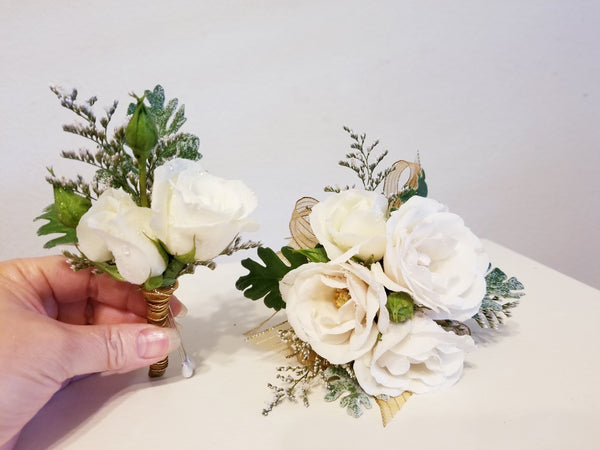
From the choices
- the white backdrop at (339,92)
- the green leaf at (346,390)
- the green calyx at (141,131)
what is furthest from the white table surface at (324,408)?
the white backdrop at (339,92)

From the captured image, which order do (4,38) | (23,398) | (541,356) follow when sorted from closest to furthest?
(23,398) → (541,356) → (4,38)

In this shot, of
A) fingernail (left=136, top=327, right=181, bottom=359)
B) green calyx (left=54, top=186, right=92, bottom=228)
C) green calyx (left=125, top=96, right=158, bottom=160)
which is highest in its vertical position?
green calyx (left=125, top=96, right=158, bottom=160)

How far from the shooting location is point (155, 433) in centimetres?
61

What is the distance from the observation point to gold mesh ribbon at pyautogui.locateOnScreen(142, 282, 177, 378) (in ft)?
2.09

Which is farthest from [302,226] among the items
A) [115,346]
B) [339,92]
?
[339,92]

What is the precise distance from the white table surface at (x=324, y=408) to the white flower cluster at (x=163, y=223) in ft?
0.67

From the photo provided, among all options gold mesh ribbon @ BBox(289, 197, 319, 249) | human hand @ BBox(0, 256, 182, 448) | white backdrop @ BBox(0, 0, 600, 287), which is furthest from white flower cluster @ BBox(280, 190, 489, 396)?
white backdrop @ BBox(0, 0, 600, 287)

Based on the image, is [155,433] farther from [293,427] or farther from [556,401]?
[556,401]

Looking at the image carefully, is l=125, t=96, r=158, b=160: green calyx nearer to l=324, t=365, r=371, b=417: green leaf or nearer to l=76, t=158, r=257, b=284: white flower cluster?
l=76, t=158, r=257, b=284: white flower cluster

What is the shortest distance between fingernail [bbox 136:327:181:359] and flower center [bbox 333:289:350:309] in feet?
0.77

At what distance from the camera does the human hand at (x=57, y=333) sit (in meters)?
0.54

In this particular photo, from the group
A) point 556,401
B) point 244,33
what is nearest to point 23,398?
point 556,401

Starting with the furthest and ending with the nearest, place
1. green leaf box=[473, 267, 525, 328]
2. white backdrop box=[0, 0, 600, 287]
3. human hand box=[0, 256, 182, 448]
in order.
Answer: white backdrop box=[0, 0, 600, 287] → green leaf box=[473, 267, 525, 328] → human hand box=[0, 256, 182, 448]

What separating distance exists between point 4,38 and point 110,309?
79 cm
